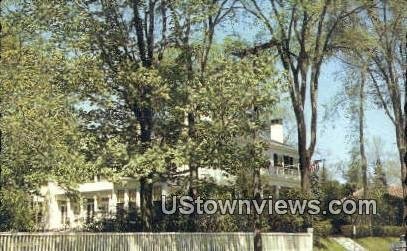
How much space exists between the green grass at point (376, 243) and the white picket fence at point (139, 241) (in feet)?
46.6

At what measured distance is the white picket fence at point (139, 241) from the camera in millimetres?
21523

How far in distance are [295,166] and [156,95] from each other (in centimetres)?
4296

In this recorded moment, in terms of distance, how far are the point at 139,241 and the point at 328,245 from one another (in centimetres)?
2008

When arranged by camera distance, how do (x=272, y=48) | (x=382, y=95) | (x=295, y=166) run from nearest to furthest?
(x=272, y=48)
(x=382, y=95)
(x=295, y=166)

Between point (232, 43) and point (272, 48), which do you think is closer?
point (232, 43)

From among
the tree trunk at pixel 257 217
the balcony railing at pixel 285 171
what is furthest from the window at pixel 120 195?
the tree trunk at pixel 257 217

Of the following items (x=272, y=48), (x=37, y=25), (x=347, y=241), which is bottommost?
(x=347, y=241)

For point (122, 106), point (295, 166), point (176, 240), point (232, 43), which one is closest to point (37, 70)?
point (122, 106)

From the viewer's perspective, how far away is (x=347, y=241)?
4656 cm

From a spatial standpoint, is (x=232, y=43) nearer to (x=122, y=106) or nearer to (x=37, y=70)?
(x=122, y=106)

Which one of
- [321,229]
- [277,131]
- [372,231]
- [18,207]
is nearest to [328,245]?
[321,229]

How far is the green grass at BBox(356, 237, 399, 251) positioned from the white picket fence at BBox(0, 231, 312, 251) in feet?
46.6

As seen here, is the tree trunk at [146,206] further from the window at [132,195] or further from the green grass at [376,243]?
the window at [132,195]

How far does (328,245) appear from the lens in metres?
42.0
